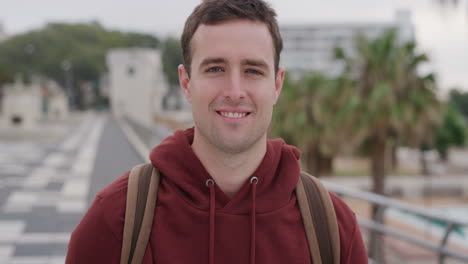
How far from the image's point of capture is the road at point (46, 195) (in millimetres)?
6496

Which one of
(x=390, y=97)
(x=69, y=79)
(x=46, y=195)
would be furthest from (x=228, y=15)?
(x=69, y=79)

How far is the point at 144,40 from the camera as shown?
87.8 m

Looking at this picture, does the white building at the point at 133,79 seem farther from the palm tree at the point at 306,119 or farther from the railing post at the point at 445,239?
the railing post at the point at 445,239

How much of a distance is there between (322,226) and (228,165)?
38cm

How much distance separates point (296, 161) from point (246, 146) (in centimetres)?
23

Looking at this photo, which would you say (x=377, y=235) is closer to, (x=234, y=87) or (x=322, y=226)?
(x=322, y=226)

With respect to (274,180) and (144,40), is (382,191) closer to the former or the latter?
(274,180)

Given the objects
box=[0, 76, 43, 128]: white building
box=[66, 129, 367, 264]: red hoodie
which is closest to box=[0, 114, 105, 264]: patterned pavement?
box=[66, 129, 367, 264]: red hoodie

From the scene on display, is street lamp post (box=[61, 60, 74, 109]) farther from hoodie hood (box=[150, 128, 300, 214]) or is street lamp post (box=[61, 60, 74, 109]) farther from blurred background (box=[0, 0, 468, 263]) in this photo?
hoodie hood (box=[150, 128, 300, 214])

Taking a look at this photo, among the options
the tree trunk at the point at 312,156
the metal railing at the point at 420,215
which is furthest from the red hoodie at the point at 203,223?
the tree trunk at the point at 312,156

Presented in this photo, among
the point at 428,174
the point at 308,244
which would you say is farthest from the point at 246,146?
the point at 428,174

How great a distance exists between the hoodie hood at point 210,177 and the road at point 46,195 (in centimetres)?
474

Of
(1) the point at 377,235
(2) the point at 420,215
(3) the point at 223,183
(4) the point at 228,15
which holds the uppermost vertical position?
(4) the point at 228,15

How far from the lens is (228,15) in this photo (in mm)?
1712
